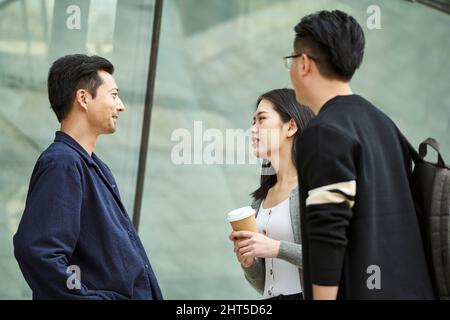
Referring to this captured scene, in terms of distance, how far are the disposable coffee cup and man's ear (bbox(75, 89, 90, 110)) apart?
75 cm

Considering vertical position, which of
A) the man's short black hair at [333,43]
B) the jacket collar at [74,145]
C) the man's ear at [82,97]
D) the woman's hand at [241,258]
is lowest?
the woman's hand at [241,258]

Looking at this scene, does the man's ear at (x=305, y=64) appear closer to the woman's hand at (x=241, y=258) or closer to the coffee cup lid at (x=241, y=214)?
the coffee cup lid at (x=241, y=214)

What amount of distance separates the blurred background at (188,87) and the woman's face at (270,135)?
2.38 meters

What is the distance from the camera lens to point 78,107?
295cm

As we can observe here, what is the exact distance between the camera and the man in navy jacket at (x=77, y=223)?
2555 mm

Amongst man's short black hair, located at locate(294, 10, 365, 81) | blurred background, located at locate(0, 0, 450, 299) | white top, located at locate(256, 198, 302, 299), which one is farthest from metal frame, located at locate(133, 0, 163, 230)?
man's short black hair, located at locate(294, 10, 365, 81)

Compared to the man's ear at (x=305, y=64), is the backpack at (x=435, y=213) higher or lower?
lower

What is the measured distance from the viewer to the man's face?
2947 mm

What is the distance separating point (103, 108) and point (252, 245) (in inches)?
32.2

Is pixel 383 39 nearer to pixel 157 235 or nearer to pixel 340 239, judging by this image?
pixel 157 235

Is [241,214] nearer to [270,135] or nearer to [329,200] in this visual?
[270,135]

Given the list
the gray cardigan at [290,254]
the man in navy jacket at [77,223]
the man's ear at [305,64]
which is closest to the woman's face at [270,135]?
the gray cardigan at [290,254]

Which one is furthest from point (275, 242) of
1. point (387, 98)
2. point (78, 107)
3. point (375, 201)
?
point (387, 98)
